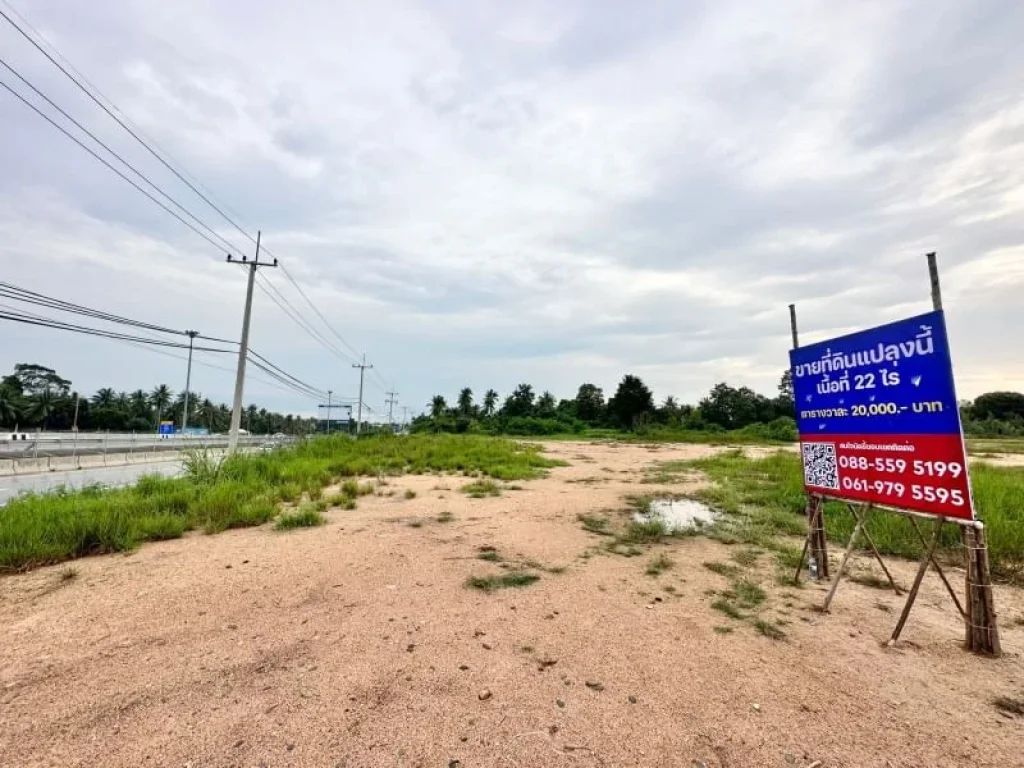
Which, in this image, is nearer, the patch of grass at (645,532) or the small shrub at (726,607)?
the small shrub at (726,607)

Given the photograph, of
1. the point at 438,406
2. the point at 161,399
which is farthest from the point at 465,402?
the point at 161,399

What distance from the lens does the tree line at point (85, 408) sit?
5528cm

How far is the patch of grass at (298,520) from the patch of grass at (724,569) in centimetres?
541

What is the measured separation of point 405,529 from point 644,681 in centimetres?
466

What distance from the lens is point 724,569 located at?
4.99 meters

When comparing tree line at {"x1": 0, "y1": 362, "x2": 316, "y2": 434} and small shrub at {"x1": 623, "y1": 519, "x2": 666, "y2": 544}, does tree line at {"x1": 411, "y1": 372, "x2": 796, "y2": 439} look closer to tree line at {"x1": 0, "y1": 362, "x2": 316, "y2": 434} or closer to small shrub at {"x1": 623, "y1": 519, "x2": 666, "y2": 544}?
tree line at {"x1": 0, "y1": 362, "x2": 316, "y2": 434}

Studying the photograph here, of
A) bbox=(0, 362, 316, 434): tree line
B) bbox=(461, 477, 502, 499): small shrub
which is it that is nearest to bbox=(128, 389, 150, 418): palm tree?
bbox=(0, 362, 316, 434): tree line

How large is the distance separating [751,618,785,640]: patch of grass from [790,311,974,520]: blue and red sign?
1.36m

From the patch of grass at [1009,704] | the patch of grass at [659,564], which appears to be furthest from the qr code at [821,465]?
the patch of grass at [1009,704]

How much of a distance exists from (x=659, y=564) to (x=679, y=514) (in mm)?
3363

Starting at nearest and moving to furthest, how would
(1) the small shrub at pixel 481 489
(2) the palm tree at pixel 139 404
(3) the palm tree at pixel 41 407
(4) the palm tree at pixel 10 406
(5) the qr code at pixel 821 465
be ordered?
(5) the qr code at pixel 821 465 < (1) the small shrub at pixel 481 489 < (4) the palm tree at pixel 10 406 < (3) the palm tree at pixel 41 407 < (2) the palm tree at pixel 139 404

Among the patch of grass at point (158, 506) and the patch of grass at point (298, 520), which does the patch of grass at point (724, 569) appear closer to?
the patch of grass at point (298, 520)

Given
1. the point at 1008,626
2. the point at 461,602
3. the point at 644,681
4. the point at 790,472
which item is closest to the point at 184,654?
the point at 461,602

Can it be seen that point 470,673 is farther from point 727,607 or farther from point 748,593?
point 748,593
